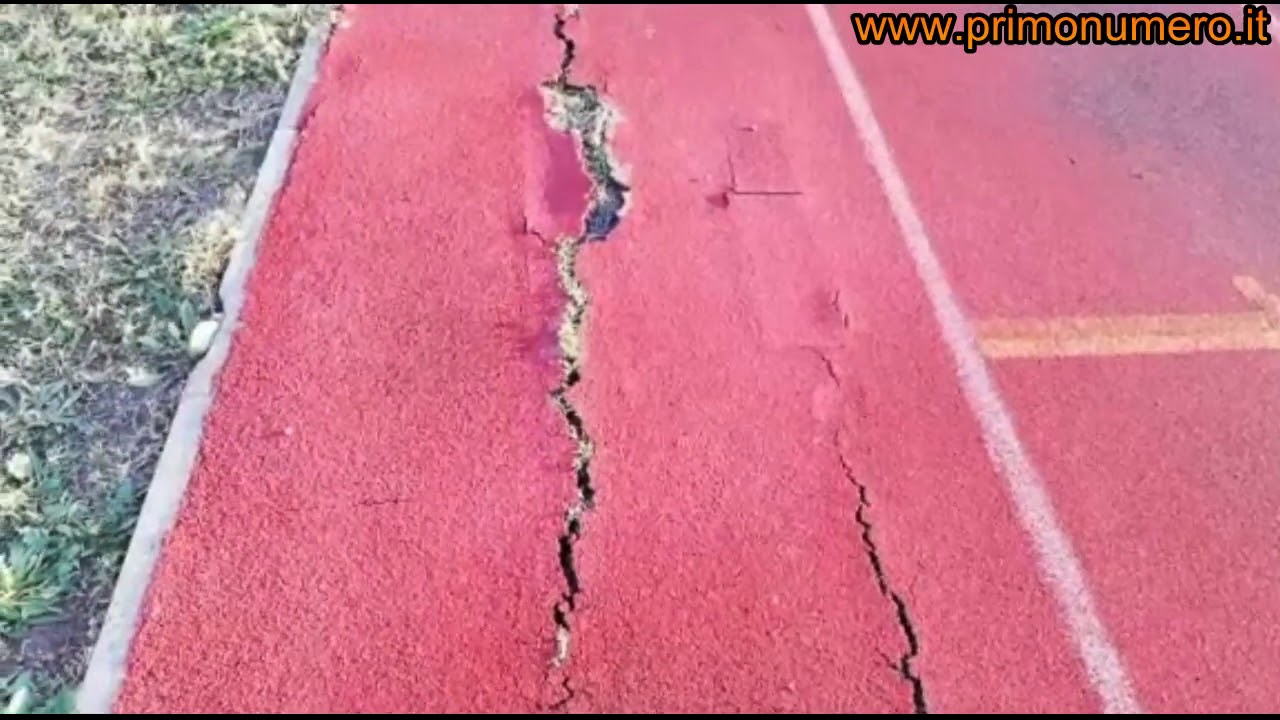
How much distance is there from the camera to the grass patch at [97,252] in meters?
4.24

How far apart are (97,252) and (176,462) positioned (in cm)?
137

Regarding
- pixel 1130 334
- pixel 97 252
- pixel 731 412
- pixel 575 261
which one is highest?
pixel 97 252

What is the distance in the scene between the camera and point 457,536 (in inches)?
170

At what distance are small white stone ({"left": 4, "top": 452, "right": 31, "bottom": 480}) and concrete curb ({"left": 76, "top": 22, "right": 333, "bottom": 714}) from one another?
1.46 feet

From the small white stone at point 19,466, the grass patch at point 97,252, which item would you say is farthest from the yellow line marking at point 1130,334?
the small white stone at point 19,466

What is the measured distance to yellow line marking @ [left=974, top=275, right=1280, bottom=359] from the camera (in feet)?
16.9

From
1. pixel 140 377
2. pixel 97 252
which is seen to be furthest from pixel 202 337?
pixel 97 252

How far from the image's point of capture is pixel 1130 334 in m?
5.23

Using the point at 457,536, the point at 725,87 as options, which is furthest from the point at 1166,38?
the point at 457,536

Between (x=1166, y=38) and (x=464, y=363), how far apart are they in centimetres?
455

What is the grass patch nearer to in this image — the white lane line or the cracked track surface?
the cracked track surface

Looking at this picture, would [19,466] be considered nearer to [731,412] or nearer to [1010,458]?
[731,412]

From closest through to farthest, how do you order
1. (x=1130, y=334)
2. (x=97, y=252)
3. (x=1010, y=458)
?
(x=1010, y=458) → (x=1130, y=334) → (x=97, y=252)

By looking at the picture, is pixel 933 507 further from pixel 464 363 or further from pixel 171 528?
pixel 171 528
